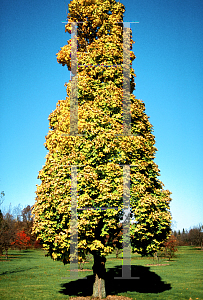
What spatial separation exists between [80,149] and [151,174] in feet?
12.0

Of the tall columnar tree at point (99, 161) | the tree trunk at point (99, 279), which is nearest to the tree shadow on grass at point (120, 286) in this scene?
the tree trunk at point (99, 279)

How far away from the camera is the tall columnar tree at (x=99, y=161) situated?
10.1 m

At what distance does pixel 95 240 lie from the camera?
10.1 meters

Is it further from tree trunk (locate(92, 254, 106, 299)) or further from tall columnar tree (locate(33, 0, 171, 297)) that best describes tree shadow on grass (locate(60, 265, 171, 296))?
tall columnar tree (locate(33, 0, 171, 297))

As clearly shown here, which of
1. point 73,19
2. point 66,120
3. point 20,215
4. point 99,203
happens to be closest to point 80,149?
point 66,120

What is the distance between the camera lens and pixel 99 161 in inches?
428

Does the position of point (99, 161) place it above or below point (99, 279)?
above

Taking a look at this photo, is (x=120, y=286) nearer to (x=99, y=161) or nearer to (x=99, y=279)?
(x=99, y=279)

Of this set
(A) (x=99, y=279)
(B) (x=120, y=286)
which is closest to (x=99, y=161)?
(A) (x=99, y=279)

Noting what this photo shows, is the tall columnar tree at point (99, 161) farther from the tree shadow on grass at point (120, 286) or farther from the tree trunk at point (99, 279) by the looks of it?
the tree shadow on grass at point (120, 286)

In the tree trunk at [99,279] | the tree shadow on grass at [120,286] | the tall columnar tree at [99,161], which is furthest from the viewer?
the tree shadow on grass at [120,286]

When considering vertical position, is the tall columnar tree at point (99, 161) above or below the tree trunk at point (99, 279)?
above

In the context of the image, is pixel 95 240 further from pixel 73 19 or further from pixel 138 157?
pixel 73 19

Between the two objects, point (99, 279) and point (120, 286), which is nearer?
point (99, 279)
